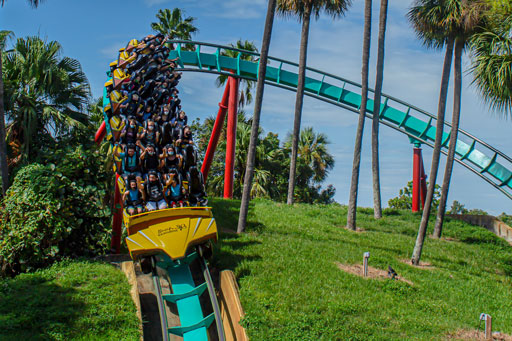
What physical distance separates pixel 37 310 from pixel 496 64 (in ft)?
40.2

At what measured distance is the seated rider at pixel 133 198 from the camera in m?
10.8

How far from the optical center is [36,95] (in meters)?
15.6

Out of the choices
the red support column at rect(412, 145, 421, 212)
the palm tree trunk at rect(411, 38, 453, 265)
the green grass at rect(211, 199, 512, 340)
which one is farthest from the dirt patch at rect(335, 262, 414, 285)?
the red support column at rect(412, 145, 421, 212)

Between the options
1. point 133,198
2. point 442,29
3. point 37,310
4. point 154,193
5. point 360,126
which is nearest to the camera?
point 37,310

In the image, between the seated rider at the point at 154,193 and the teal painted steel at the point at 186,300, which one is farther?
the seated rider at the point at 154,193

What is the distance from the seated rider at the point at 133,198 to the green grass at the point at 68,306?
1626mm

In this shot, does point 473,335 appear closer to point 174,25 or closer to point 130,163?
point 130,163

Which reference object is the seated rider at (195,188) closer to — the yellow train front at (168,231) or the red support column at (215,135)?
the yellow train front at (168,231)

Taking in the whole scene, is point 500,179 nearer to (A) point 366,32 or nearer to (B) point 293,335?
(A) point 366,32

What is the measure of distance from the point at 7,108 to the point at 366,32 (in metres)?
12.8

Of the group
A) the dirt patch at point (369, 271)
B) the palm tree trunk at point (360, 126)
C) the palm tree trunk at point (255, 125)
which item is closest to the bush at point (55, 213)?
the palm tree trunk at point (255, 125)

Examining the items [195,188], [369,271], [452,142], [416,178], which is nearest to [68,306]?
[195,188]

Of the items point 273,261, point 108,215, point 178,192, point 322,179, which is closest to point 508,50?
point 273,261

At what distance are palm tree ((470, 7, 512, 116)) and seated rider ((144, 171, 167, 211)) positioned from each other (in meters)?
8.85
